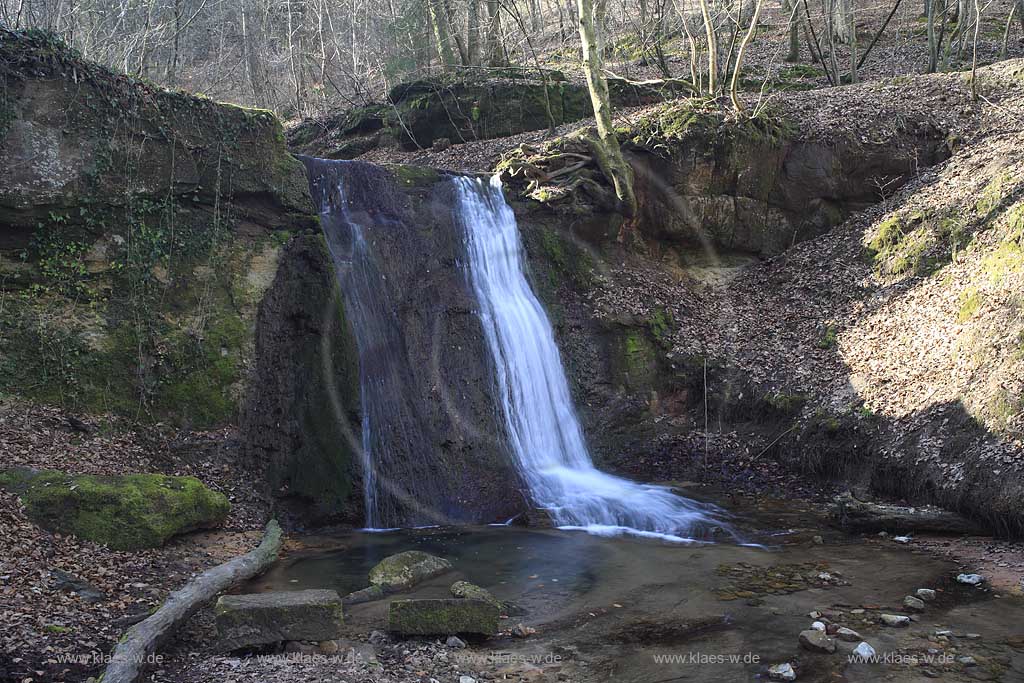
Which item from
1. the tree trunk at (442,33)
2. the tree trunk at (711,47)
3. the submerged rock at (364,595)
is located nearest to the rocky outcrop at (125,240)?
the submerged rock at (364,595)

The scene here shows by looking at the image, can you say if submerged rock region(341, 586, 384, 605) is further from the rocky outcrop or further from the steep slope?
the steep slope

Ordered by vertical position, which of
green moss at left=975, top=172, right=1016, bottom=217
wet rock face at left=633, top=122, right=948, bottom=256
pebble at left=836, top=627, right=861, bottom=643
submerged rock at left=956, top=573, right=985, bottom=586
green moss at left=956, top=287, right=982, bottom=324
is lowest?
submerged rock at left=956, top=573, right=985, bottom=586

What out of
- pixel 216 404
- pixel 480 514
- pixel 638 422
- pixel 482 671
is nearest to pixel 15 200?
pixel 216 404

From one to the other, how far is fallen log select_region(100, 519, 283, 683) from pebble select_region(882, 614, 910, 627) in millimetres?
5557

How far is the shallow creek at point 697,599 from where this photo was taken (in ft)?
17.4

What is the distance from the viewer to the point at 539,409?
12.2m

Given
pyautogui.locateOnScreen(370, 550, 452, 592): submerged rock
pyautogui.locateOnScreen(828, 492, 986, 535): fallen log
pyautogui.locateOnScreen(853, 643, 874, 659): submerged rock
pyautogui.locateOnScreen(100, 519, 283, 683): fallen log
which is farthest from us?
pyautogui.locateOnScreen(828, 492, 986, 535): fallen log

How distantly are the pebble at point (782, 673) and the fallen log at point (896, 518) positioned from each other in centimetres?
441

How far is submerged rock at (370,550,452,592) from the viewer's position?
725 centimetres

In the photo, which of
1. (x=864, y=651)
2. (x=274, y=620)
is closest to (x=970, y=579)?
(x=864, y=651)

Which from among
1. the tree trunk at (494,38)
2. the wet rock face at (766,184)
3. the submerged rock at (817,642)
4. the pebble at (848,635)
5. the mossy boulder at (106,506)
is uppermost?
the tree trunk at (494,38)

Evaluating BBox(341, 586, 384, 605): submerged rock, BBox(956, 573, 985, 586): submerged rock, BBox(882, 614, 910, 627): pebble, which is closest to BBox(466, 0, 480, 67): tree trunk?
BBox(341, 586, 384, 605): submerged rock

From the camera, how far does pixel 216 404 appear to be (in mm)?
10297

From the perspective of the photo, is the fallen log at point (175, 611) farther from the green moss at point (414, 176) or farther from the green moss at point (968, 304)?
the green moss at point (968, 304)
